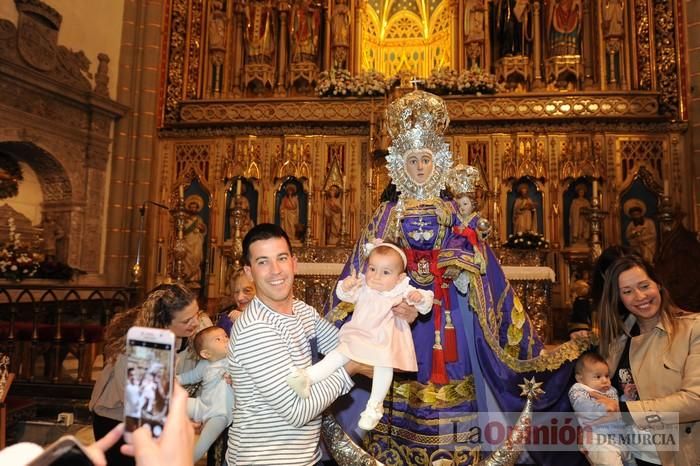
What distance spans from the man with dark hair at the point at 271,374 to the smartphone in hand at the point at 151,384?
714 mm

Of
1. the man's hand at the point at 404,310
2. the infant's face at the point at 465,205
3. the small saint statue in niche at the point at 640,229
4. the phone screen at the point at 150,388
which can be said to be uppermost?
the small saint statue in niche at the point at 640,229

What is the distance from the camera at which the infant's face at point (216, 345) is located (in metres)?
2.78

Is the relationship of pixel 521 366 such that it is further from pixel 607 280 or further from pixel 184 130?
pixel 184 130

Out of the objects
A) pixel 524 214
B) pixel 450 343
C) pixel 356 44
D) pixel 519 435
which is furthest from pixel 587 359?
pixel 356 44

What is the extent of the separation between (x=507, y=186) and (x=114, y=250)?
28.6 feet

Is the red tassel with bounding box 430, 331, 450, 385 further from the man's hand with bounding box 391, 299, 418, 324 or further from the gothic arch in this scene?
the gothic arch

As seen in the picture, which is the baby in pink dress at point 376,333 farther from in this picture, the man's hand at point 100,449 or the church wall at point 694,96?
the church wall at point 694,96

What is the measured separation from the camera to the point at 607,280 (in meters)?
2.88

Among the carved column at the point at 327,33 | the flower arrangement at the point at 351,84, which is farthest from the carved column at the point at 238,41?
the flower arrangement at the point at 351,84

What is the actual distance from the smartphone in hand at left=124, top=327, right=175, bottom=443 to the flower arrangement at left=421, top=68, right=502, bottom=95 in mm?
9998

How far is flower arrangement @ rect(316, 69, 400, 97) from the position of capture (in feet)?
34.6

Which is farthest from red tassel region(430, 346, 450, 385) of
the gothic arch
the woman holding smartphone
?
the gothic arch

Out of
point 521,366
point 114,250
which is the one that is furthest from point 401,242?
point 114,250

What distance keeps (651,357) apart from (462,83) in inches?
342
